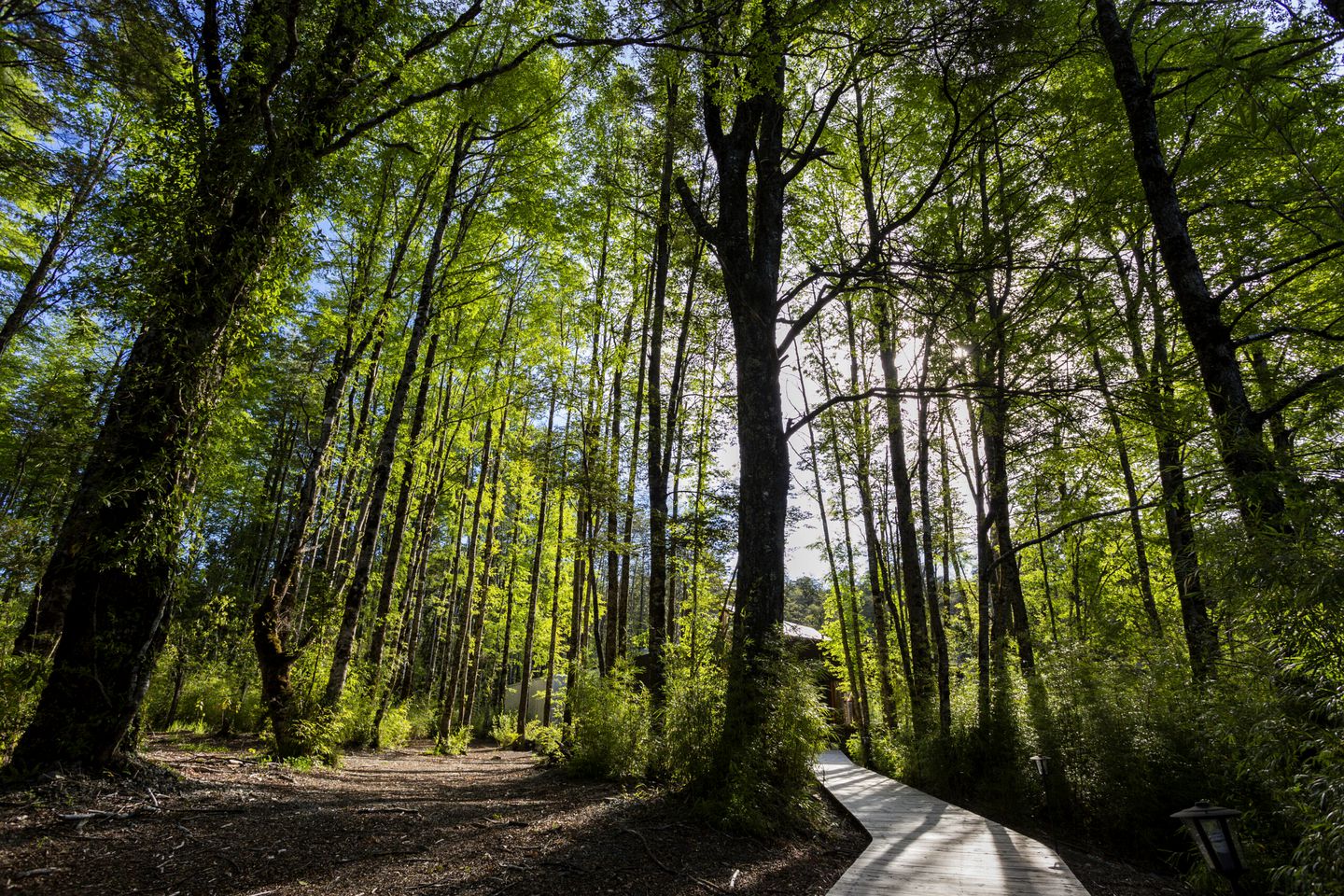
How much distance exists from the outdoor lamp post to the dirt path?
2235mm

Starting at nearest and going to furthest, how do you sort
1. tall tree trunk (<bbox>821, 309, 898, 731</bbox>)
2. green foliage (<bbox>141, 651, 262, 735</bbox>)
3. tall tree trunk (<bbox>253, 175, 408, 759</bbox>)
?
tall tree trunk (<bbox>253, 175, 408, 759</bbox>) < green foliage (<bbox>141, 651, 262, 735</bbox>) < tall tree trunk (<bbox>821, 309, 898, 731</bbox>)

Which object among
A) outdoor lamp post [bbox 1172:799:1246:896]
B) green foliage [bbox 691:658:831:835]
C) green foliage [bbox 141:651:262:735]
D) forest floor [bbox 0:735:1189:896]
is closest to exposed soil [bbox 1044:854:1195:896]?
forest floor [bbox 0:735:1189:896]

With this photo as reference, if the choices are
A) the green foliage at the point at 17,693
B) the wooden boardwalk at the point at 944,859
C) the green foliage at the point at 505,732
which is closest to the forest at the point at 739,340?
the green foliage at the point at 17,693

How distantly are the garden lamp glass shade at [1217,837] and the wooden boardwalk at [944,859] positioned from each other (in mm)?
762

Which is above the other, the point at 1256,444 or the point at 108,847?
the point at 1256,444

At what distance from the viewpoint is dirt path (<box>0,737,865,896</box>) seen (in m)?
2.83

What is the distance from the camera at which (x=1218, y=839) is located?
3.27 m

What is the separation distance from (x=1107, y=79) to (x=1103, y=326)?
183 inches

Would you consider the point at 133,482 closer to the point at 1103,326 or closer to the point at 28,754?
the point at 28,754

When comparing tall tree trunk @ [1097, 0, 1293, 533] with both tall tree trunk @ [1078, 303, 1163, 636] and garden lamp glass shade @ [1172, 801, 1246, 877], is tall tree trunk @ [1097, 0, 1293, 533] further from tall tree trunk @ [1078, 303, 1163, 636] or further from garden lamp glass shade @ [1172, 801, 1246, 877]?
garden lamp glass shade @ [1172, 801, 1246, 877]

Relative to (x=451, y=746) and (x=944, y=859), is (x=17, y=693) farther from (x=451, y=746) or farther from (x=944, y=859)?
(x=451, y=746)

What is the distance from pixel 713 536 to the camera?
906cm

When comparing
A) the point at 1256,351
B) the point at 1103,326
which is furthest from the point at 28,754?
the point at 1256,351

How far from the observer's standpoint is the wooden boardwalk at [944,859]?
3578mm
